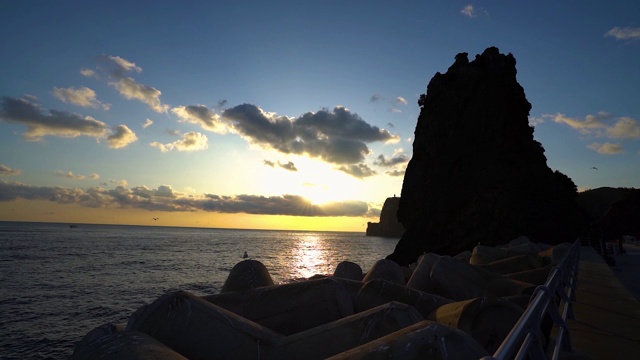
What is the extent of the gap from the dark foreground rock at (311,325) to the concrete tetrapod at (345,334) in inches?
0.4

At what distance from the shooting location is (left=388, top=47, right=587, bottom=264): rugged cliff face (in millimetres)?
35219

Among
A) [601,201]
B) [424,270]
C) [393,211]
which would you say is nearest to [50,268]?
[424,270]

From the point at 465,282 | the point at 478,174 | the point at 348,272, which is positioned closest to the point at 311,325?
the point at 465,282

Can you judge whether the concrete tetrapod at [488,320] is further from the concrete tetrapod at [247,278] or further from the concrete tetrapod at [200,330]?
the concrete tetrapod at [247,278]

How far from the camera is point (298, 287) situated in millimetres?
6156

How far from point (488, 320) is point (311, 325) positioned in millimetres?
2383

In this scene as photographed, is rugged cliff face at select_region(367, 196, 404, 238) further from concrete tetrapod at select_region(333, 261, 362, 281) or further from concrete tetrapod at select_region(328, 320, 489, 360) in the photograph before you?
concrete tetrapod at select_region(328, 320, 489, 360)

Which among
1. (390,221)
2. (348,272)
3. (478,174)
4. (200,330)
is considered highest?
(478,174)

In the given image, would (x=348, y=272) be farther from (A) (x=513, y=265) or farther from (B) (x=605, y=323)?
(B) (x=605, y=323)

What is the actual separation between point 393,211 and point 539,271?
171m

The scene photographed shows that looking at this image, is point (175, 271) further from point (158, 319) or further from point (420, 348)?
point (420, 348)

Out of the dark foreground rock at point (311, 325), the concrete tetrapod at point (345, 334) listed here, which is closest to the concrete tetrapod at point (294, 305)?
the dark foreground rock at point (311, 325)

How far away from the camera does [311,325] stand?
18.7 feet

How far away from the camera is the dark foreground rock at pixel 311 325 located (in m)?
2.89
